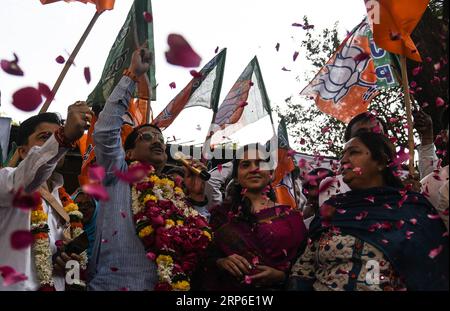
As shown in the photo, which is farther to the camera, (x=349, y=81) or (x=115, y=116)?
(x=349, y=81)

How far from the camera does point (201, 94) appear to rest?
838 cm

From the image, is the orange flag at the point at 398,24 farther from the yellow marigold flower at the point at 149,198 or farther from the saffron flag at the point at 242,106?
the saffron flag at the point at 242,106

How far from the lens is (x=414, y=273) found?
3211 millimetres

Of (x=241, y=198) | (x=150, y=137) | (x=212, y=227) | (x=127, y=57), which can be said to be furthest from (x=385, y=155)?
(x=127, y=57)

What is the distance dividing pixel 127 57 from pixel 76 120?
2.93 m

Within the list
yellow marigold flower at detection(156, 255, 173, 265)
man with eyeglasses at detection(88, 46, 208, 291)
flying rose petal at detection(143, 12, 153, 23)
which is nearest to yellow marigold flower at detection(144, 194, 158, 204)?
man with eyeglasses at detection(88, 46, 208, 291)

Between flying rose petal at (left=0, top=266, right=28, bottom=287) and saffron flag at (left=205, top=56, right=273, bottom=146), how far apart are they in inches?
171

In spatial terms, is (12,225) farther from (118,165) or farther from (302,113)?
(302,113)

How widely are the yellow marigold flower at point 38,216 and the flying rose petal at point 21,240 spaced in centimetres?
43

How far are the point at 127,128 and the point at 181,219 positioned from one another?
7.69ft

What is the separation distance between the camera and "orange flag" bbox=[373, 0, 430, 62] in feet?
14.1

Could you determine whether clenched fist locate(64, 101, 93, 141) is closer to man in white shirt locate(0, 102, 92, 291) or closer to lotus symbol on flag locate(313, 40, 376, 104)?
man in white shirt locate(0, 102, 92, 291)

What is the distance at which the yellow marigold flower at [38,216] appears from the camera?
3.59 m

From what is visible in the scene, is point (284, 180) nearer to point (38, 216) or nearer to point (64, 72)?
point (64, 72)
